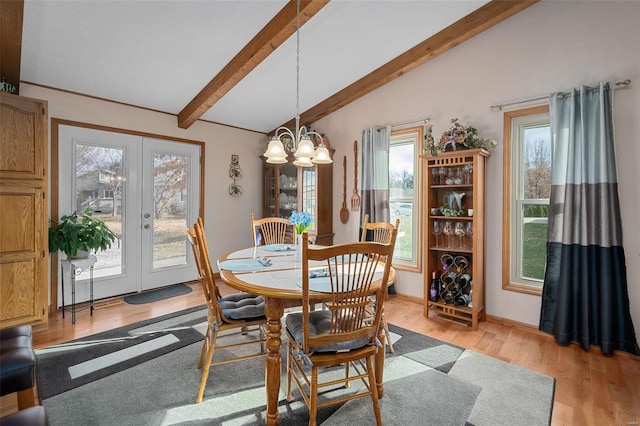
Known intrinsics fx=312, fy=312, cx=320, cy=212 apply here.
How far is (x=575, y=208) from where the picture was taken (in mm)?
2584

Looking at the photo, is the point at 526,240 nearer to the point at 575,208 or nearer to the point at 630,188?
the point at 575,208

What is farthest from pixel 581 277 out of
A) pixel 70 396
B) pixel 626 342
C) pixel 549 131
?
pixel 70 396

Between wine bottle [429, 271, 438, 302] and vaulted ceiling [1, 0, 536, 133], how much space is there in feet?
7.63

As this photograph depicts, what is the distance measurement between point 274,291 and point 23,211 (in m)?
Result: 2.50

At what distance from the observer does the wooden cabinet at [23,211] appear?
8.38 ft

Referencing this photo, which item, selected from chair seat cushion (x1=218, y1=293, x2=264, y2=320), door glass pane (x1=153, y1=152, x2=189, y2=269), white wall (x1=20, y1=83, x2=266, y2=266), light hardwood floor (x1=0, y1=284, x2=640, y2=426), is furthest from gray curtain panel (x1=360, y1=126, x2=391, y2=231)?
door glass pane (x1=153, y1=152, x2=189, y2=269)

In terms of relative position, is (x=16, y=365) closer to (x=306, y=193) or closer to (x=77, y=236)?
(x=77, y=236)

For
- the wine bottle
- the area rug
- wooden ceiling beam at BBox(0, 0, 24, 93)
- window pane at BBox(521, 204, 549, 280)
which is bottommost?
the area rug

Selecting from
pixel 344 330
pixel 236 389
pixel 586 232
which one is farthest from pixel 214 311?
pixel 586 232

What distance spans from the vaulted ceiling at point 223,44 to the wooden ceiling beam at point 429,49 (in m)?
0.01

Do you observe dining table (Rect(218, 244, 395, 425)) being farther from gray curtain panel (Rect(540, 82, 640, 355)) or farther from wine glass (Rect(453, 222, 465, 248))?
gray curtain panel (Rect(540, 82, 640, 355))

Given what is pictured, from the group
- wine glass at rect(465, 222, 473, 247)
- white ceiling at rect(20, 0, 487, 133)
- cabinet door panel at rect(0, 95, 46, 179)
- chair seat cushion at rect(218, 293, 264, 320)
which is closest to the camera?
chair seat cushion at rect(218, 293, 264, 320)

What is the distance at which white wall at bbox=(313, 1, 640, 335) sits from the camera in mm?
2449

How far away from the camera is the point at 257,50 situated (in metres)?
2.74
